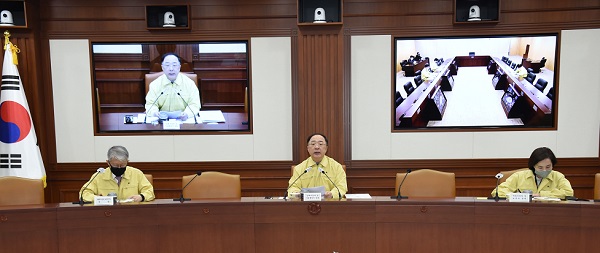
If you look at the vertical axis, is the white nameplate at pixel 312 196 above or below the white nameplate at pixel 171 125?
below

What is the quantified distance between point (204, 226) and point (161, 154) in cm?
209

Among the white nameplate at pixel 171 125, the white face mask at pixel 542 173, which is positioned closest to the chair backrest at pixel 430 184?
the white face mask at pixel 542 173

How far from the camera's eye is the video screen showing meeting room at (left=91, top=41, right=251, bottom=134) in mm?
4406

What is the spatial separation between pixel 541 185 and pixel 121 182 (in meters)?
3.12

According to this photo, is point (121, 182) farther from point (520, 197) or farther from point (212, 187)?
point (520, 197)

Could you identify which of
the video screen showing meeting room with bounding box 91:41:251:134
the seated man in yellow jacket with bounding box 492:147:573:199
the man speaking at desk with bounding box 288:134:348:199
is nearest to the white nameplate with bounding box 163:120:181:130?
the video screen showing meeting room with bounding box 91:41:251:134

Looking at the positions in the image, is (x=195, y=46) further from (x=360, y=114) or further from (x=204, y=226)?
(x=204, y=226)

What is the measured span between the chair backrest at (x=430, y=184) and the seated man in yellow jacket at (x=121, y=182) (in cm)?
200

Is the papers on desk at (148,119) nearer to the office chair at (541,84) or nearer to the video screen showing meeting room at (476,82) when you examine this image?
the video screen showing meeting room at (476,82)

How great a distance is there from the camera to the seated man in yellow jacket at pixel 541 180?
9.61 ft

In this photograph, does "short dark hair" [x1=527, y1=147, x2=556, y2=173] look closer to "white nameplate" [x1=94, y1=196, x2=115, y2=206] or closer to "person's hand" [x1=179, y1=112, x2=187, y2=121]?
"white nameplate" [x1=94, y1=196, x2=115, y2=206]

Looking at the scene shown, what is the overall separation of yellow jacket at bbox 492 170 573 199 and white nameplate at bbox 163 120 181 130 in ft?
10.3

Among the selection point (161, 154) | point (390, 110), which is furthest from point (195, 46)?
point (390, 110)

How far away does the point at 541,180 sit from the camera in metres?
3.03
